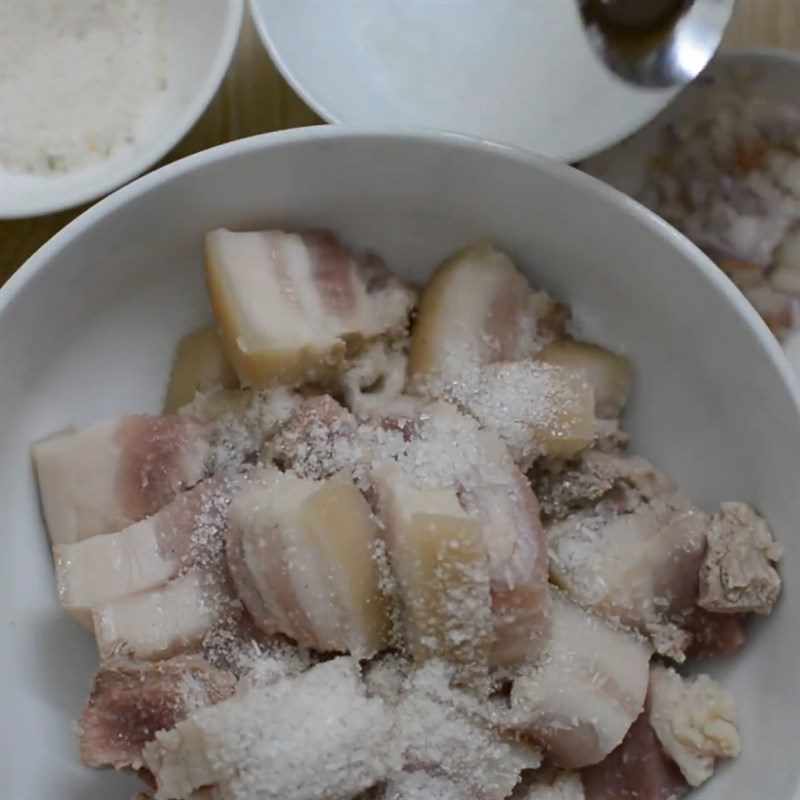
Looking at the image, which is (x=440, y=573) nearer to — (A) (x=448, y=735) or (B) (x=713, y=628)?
(A) (x=448, y=735)

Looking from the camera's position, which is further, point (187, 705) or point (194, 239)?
point (194, 239)

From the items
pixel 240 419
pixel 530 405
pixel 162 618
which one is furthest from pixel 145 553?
pixel 530 405

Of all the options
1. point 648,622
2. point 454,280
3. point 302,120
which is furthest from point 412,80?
point 648,622

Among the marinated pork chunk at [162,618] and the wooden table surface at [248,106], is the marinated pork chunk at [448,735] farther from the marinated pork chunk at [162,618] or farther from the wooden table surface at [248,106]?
the wooden table surface at [248,106]

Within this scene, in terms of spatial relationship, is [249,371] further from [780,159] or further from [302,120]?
[780,159]

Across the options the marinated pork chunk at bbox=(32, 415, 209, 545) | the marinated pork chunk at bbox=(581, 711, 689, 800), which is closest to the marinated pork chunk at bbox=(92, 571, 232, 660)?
the marinated pork chunk at bbox=(32, 415, 209, 545)

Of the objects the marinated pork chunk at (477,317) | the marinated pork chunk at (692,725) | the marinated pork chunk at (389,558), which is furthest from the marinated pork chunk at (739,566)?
the marinated pork chunk at (477,317)

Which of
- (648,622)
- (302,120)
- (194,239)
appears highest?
(302,120)
